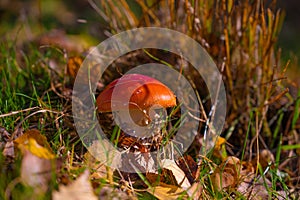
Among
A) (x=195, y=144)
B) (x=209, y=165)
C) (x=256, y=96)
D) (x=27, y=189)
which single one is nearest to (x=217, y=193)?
(x=209, y=165)

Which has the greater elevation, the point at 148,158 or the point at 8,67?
the point at 8,67

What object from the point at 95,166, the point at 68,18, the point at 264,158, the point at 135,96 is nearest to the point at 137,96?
the point at 135,96

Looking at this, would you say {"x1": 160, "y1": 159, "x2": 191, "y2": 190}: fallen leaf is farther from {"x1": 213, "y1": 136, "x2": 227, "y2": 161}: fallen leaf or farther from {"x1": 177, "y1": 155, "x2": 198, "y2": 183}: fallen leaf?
{"x1": 213, "y1": 136, "x2": 227, "y2": 161}: fallen leaf

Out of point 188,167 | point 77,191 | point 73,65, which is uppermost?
point 73,65

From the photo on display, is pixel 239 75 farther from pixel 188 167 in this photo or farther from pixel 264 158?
pixel 188 167

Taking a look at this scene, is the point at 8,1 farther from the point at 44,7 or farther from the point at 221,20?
the point at 221,20

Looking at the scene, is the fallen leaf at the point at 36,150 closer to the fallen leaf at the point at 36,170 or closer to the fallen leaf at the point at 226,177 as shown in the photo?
the fallen leaf at the point at 36,170
